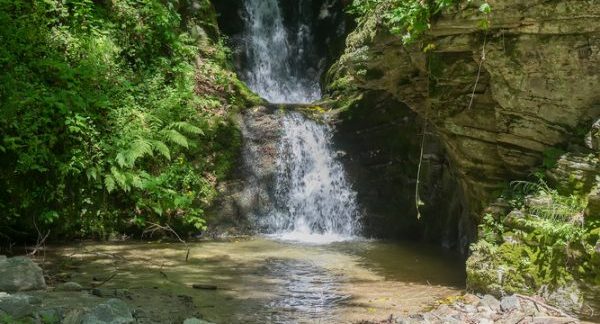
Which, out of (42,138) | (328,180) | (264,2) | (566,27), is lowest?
(328,180)

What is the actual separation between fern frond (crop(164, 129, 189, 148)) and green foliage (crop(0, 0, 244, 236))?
0.03m

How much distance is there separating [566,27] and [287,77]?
11.8m

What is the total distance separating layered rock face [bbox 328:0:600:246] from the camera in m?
6.07

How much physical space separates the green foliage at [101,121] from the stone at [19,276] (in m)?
3.26

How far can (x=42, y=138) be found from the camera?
8594 millimetres

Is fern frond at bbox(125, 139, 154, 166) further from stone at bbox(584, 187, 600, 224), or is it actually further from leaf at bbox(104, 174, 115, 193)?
stone at bbox(584, 187, 600, 224)

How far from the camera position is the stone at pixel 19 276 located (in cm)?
496

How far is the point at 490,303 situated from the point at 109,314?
4156 mm

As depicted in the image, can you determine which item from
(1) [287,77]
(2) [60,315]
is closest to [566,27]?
(2) [60,315]

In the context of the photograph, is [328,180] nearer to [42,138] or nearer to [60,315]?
[42,138]

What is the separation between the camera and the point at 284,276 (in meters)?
7.61

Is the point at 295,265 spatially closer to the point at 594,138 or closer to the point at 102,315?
the point at 102,315

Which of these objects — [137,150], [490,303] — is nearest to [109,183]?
[137,150]

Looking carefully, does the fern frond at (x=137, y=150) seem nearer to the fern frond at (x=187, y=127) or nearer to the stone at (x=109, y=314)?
the fern frond at (x=187, y=127)
